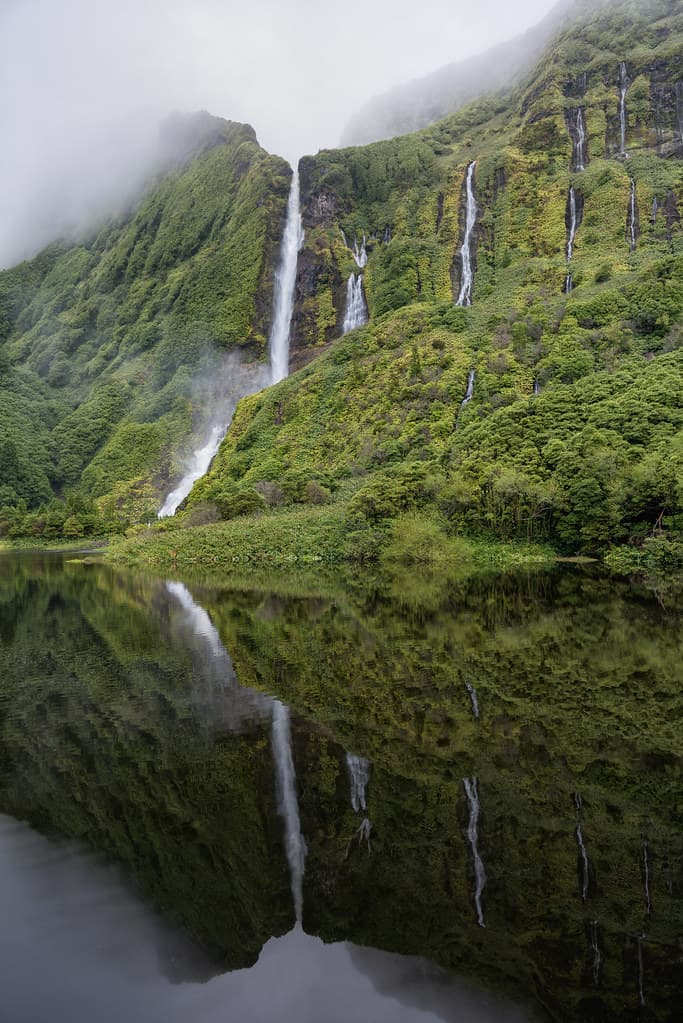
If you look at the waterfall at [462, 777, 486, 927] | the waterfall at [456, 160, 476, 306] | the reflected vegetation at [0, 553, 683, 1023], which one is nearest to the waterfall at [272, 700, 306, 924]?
the reflected vegetation at [0, 553, 683, 1023]

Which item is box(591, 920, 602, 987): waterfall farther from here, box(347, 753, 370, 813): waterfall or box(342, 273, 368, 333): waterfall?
box(342, 273, 368, 333): waterfall

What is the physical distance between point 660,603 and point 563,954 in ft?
60.1

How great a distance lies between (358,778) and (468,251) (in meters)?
81.9

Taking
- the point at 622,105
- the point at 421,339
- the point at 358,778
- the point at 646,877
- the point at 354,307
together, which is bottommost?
the point at 358,778

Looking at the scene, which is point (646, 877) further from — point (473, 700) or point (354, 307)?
point (354, 307)

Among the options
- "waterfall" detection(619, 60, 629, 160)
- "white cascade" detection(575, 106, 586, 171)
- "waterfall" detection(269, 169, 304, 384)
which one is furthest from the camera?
"waterfall" detection(269, 169, 304, 384)

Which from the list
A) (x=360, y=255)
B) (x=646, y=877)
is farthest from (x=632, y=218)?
(x=646, y=877)

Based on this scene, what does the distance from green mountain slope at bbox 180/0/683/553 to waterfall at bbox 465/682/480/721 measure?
80.3 feet

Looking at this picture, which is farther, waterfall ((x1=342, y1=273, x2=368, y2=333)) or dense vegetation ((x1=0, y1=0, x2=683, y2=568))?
waterfall ((x1=342, y1=273, x2=368, y2=333))

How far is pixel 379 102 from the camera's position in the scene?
164000 mm

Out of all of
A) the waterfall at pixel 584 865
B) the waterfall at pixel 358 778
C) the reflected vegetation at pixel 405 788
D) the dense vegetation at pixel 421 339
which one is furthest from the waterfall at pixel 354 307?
the waterfall at pixel 584 865

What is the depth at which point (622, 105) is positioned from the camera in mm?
80812

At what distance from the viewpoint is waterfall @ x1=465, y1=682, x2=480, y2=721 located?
10.2 meters

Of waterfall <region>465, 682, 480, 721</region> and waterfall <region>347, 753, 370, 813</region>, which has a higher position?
waterfall <region>347, 753, 370, 813</region>
